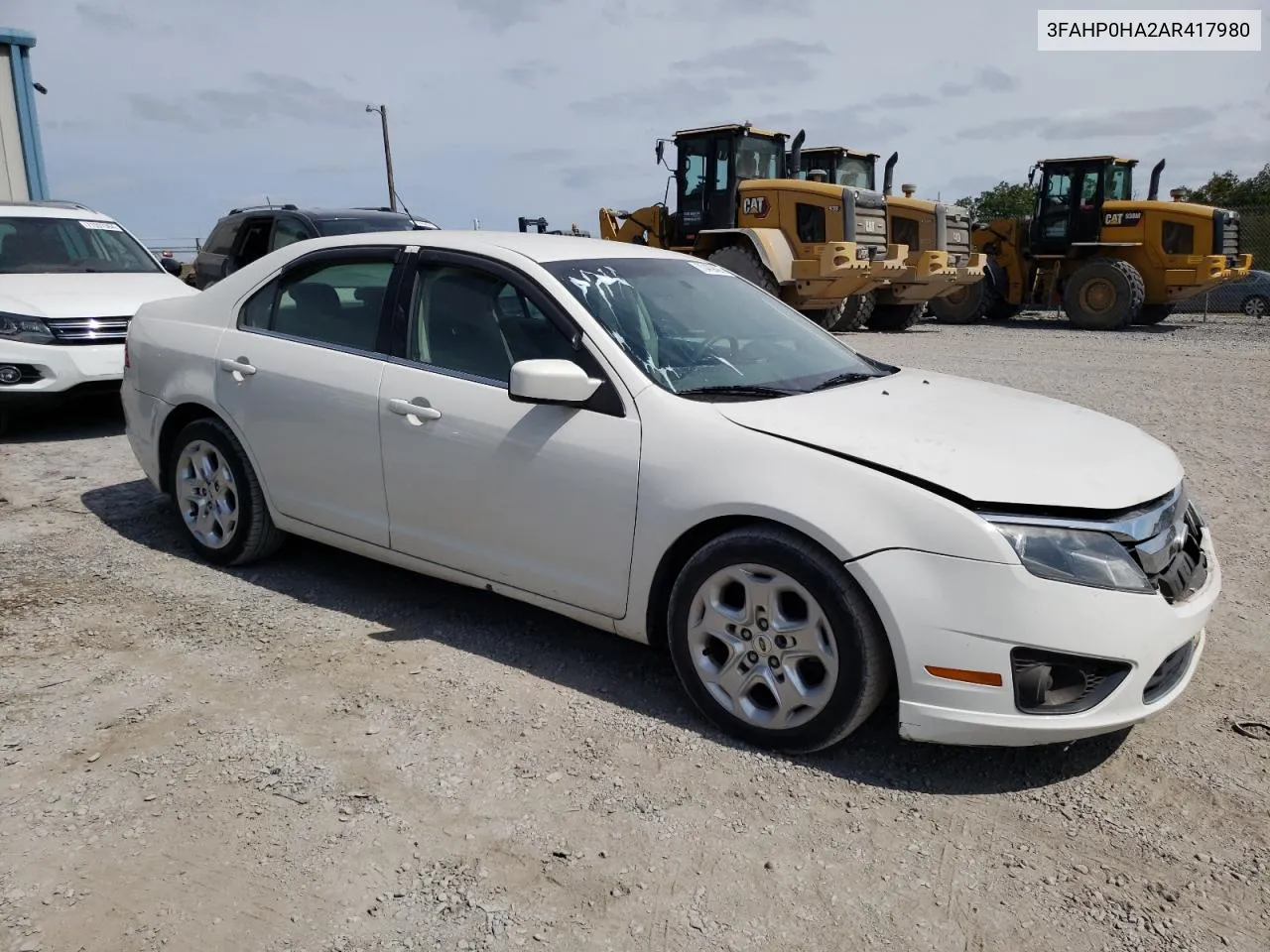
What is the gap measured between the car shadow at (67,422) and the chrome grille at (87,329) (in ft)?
1.54


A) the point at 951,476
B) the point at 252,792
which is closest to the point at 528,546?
the point at 252,792

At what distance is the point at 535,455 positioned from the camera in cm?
374

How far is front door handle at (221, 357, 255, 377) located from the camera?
4.71 meters

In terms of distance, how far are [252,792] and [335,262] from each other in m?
2.45

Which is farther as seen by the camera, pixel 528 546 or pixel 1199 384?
pixel 1199 384

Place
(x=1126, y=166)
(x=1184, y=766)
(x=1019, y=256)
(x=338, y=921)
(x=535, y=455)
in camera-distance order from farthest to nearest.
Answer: (x=1019, y=256), (x=1126, y=166), (x=535, y=455), (x=1184, y=766), (x=338, y=921)

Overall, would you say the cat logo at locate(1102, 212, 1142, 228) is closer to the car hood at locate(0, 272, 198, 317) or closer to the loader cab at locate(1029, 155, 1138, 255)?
the loader cab at locate(1029, 155, 1138, 255)

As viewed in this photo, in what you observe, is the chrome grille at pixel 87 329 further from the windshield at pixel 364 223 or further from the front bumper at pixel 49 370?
the windshield at pixel 364 223

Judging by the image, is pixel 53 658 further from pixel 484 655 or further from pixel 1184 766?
pixel 1184 766

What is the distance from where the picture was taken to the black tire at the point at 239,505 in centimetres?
481

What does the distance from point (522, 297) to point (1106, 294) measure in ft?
58.7

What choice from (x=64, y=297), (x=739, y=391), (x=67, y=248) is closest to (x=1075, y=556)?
(x=739, y=391)

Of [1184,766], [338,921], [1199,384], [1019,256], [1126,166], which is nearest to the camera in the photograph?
[338,921]

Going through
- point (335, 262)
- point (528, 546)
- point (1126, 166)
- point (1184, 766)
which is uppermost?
point (1126, 166)
